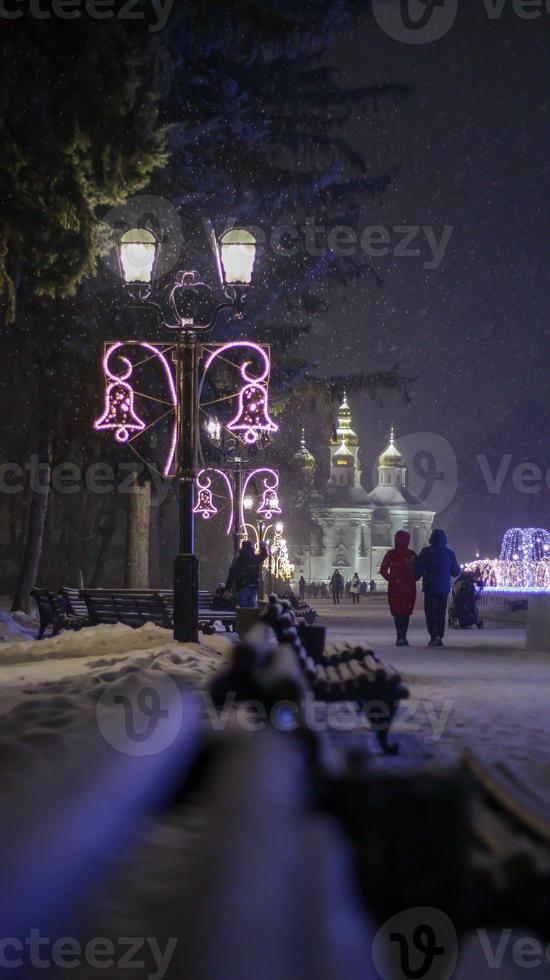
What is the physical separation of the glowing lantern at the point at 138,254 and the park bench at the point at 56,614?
25.7ft

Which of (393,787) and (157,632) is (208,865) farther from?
(157,632)

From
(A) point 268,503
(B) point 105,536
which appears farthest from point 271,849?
(B) point 105,536

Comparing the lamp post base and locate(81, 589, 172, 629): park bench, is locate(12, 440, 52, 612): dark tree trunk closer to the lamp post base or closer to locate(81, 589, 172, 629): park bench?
locate(81, 589, 172, 629): park bench

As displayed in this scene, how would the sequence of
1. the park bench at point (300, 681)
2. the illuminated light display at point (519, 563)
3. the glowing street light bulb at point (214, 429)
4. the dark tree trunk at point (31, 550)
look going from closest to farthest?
the park bench at point (300, 681), the glowing street light bulb at point (214, 429), the dark tree trunk at point (31, 550), the illuminated light display at point (519, 563)

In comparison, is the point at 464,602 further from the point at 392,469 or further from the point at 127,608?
the point at 392,469

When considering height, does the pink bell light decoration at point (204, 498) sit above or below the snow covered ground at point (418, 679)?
above

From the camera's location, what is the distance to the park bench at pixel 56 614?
23328mm

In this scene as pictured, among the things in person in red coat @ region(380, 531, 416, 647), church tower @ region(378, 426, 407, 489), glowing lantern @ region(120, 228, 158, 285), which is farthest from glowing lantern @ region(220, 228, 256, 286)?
church tower @ region(378, 426, 407, 489)

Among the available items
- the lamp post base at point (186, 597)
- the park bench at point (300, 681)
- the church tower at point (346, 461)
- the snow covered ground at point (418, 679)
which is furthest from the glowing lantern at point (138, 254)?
the church tower at point (346, 461)

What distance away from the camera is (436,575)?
22000 millimetres

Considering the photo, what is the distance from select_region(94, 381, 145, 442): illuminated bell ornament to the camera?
715 inches

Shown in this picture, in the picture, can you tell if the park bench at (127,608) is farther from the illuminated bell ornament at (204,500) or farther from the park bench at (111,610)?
the illuminated bell ornament at (204,500)

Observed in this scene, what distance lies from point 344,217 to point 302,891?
1138 inches

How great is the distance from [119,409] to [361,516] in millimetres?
161667
